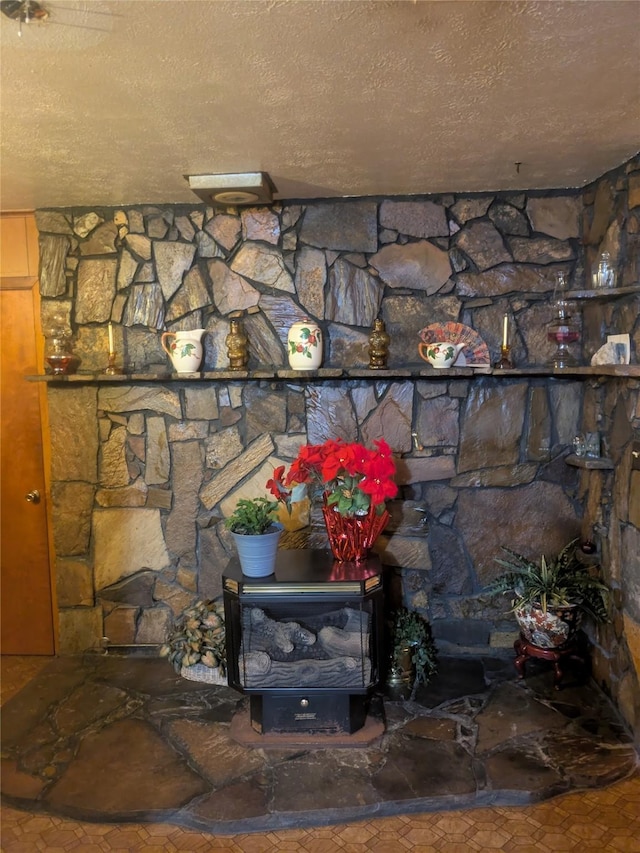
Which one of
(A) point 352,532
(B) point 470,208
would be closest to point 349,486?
(A) point 352,532

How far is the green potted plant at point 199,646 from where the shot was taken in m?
2.66

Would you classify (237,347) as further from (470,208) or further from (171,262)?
(470,208)

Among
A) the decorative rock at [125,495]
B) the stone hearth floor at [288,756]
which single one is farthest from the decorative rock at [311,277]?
the stone hearth floor at [288,756]

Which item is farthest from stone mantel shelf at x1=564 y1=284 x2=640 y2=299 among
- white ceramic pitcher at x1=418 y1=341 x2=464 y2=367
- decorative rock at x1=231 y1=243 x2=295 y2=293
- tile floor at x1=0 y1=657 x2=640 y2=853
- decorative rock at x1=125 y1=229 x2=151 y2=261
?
decorative rock at x1=125 y1=229 x2=151 y2=261

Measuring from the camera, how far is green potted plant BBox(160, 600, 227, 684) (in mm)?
2660

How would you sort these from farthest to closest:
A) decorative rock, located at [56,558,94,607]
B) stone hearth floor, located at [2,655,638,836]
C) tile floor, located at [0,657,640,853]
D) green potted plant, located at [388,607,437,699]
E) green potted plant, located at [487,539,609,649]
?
decorative rock, located at [56,558,94,607], green potted plant, located at [388,607,437,699], green potted plant, located at [487,539,609,649], stone hearth floor, located at [2,655,638,836], tile floor, located at [0,657,640,853]

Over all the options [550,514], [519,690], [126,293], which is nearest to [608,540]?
[550,514]

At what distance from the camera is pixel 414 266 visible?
2.73m

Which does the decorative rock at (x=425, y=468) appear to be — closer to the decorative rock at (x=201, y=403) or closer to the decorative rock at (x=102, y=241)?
the decorative rock at (x=201, y=403)

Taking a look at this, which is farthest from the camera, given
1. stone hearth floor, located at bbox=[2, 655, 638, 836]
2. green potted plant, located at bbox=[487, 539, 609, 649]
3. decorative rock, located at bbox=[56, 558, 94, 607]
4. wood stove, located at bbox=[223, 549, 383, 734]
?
decorative rock, located at bbox=[56, 558, 94, 607]

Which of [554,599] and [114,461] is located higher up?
[114,461]

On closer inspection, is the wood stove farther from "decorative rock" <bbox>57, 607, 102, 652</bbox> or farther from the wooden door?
the wooden door

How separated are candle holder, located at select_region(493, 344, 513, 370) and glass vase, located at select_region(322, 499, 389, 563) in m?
0.87

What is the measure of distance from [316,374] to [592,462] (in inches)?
48.0
